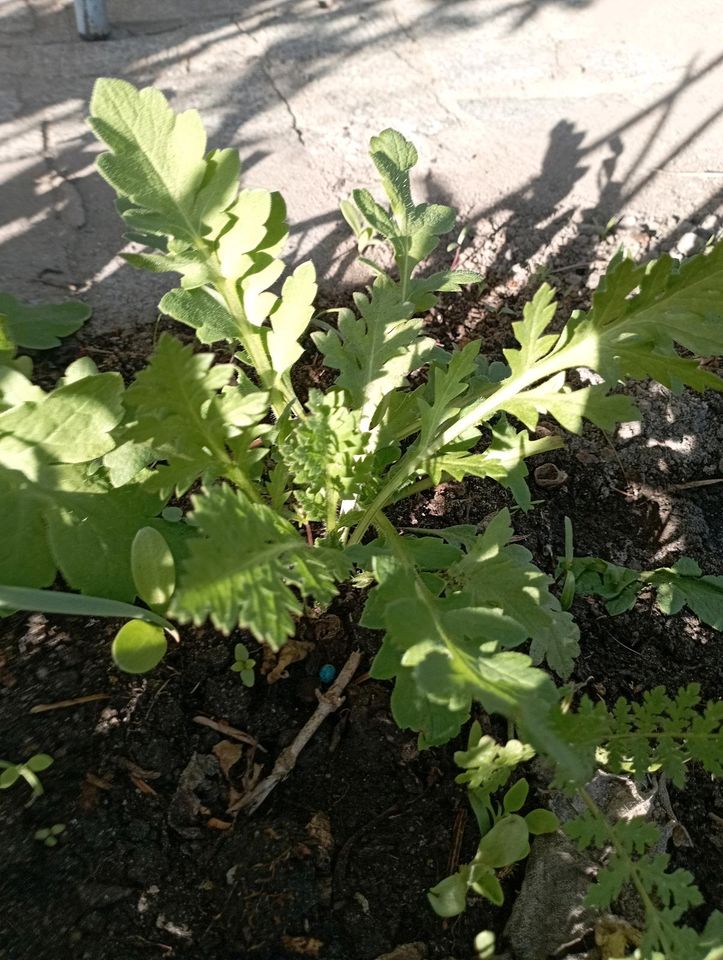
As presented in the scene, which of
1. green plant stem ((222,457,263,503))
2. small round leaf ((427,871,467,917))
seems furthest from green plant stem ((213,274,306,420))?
small round leaf ((427,871,467,917))

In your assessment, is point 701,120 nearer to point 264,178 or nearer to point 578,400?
point 264,178

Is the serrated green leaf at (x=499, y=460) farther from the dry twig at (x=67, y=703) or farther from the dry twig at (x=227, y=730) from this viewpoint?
the dry twig at (x=67, y=703)

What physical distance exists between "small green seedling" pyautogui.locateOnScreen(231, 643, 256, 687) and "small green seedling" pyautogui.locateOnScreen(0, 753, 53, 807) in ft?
1.10

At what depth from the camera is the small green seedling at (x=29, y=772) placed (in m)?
1.26

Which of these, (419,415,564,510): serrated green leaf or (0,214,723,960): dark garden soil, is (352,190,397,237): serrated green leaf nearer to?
(419,415,564,510): serrated green leaf

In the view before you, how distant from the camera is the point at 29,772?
1.27 metres

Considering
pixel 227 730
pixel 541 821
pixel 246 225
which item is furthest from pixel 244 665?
pixel 246 225

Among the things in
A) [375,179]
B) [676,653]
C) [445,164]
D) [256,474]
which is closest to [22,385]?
[256,474]

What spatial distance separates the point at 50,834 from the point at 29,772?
10 centimetres

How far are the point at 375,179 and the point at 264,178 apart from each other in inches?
13.5

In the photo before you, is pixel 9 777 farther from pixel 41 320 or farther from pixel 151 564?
pixel 41 320

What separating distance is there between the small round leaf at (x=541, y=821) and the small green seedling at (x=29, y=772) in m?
0.77

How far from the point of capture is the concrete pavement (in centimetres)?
238

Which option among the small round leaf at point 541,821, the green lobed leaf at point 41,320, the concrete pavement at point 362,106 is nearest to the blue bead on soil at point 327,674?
the small round leaf at point 541,821
